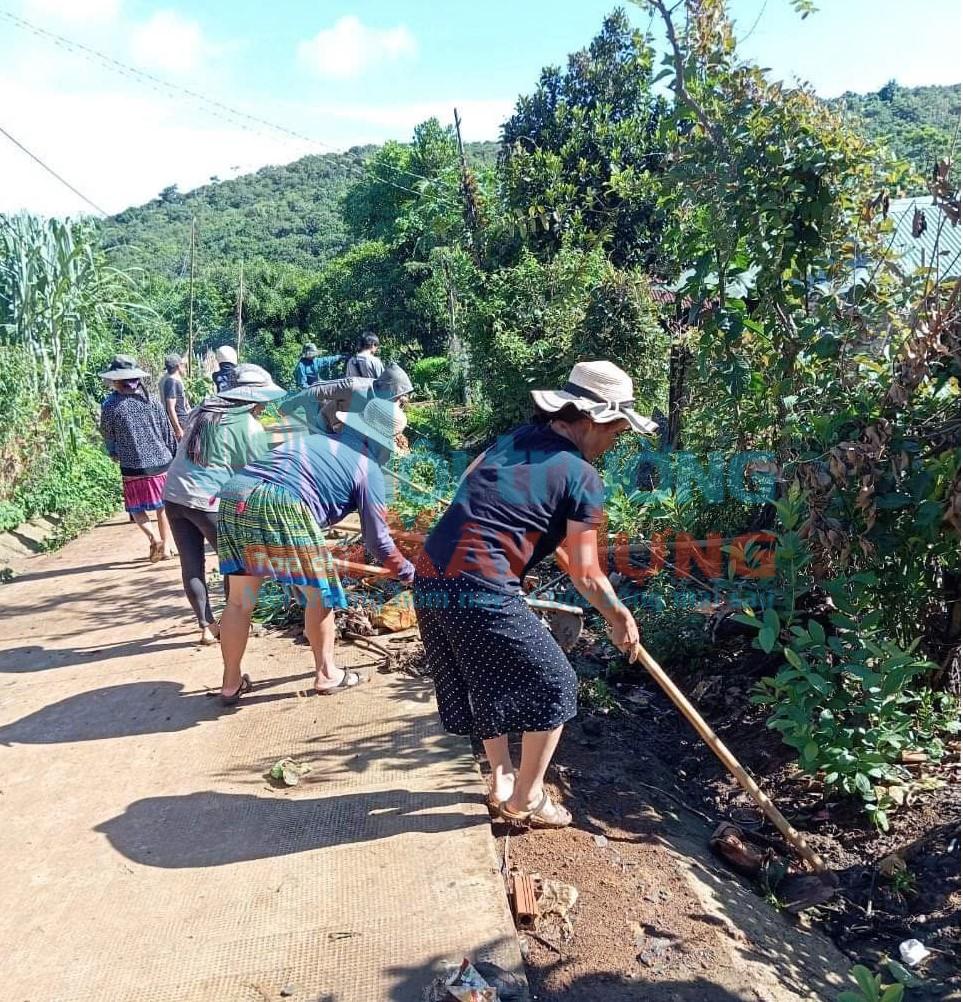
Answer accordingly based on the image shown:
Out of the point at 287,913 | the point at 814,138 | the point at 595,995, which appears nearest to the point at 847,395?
the point at 814,138

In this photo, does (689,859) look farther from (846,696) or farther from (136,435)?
(136,435)

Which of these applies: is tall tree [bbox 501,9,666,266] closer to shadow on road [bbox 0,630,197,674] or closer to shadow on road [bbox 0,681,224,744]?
shadow on road [bbox 0,630,197,674]

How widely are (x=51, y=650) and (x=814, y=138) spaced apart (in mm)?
5061

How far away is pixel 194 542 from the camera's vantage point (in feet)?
15.2

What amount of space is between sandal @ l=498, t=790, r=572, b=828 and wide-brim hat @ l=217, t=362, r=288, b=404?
2357mm

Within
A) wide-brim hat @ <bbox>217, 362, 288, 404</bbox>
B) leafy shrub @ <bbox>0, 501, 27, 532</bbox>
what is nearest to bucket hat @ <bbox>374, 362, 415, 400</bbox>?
wide-brim hat @ <bbox>217, 362, 288, 404</bbox>

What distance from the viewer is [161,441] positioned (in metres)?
6.46

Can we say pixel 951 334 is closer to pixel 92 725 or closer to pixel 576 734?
pixel 576 734

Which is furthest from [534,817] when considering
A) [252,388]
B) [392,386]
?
[392,386]

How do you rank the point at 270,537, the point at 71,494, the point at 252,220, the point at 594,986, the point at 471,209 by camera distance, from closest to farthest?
the point at 594,986, the point at 270,537, the point at 71,494, the point at 471,209, the point at 252,220

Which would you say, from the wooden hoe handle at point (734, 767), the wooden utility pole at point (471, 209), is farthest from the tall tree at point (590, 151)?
the wooden hoe handle at point (734, 767)

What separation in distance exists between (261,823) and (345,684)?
1059 mm

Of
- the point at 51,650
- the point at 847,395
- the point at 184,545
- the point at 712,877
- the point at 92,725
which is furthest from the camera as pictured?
the point at 51,650

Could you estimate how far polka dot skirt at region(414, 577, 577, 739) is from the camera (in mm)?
2678
